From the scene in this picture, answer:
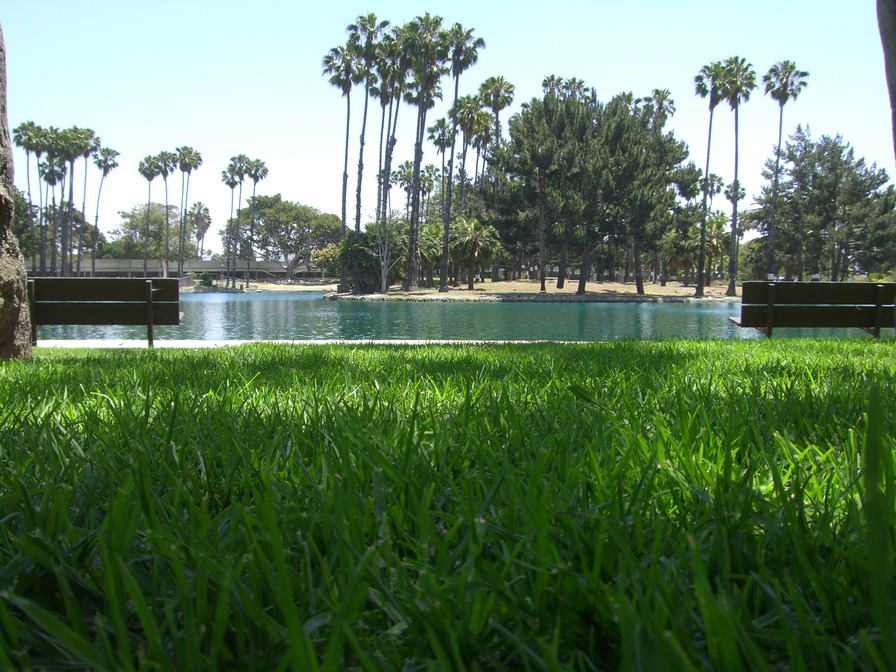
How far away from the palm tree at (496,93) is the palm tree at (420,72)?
1068 cm

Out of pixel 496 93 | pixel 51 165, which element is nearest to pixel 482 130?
pixel 496 93

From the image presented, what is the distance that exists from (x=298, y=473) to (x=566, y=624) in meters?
0.79

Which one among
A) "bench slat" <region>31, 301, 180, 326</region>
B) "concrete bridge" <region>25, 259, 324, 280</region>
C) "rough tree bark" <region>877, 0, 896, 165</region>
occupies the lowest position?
"bench slat" <region>31, 301, 180, 326</region>

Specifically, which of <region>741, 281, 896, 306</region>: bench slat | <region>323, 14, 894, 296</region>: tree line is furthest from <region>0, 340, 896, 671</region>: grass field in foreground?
<region>323, 14, 894, 296</region>: tree line

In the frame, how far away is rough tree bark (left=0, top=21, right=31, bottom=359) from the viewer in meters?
4.85

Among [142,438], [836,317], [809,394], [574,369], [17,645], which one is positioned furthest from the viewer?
[836,317]

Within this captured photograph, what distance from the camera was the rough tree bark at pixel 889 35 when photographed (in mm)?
3996

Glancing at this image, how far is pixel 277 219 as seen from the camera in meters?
91.5

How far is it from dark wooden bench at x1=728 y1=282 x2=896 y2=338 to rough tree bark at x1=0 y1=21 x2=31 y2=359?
25.3 ft

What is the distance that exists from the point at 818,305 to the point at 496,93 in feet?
190

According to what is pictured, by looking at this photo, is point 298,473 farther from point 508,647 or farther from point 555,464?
point 508,647

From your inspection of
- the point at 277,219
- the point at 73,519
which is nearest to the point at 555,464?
the point at 73,519

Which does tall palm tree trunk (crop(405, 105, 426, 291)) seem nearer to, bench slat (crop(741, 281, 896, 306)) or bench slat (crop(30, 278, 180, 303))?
bench slat (crop(30, 278, 180, 303))

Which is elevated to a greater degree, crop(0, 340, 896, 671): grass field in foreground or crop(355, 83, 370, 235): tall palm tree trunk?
crop(355, 83, 370, 235): tall palm tree trunk
